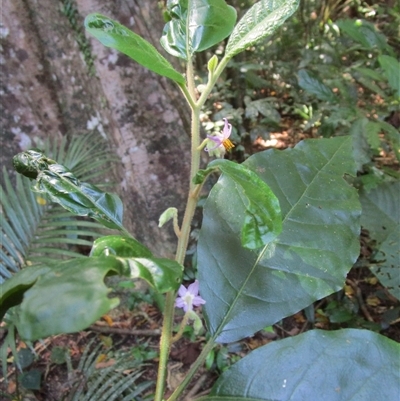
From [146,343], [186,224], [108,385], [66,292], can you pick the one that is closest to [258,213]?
[186,224]

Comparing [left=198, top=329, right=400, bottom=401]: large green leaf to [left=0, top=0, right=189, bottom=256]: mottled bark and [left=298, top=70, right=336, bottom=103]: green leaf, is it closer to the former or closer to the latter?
[left=0, top=0, right=189, bottom=256]: mottled bark

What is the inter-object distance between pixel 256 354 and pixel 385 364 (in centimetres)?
18

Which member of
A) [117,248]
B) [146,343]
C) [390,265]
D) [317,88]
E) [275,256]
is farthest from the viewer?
[317,88]

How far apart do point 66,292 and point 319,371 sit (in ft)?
1.37

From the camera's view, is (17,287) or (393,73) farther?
(393,73)

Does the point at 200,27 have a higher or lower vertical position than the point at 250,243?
higher

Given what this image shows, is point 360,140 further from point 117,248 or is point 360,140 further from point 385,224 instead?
point 117,248

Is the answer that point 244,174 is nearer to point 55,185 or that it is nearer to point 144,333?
point 55,185

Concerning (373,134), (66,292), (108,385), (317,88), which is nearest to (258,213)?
(66,292)

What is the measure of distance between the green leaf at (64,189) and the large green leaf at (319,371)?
0.96 ft

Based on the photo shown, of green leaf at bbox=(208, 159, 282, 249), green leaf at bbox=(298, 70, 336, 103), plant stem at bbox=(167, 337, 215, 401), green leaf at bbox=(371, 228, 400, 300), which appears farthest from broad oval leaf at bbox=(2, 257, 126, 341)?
green leaf at bbox=(298, 70, 336, 103)

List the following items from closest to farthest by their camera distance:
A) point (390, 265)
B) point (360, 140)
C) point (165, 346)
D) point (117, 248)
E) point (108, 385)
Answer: point (117, 248), point (165, 346), point (108, 385), point (390, 265), point (360, 140)

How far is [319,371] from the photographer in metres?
0.59

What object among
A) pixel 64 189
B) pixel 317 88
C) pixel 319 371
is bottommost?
pixel 317 88
